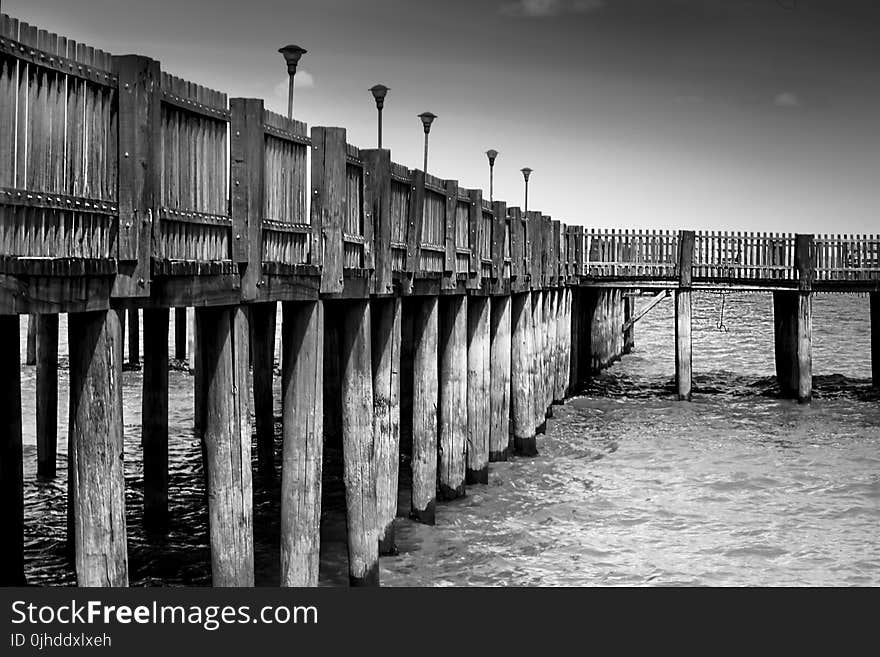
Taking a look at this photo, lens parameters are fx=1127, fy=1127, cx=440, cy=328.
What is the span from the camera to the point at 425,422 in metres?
13.6

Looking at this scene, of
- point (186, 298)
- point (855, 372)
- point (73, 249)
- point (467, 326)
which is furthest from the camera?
point (855, 372)

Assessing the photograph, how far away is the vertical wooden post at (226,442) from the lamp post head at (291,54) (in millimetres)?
6347

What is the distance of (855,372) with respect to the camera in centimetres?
4094

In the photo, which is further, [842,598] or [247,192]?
[842,598]

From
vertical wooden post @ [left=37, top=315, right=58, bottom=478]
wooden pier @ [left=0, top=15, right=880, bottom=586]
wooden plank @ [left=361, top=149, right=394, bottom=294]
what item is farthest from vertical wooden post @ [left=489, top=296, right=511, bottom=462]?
wooden plank @ [left=361, top=149, right=394, bottom=294]

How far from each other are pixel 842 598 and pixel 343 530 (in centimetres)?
570

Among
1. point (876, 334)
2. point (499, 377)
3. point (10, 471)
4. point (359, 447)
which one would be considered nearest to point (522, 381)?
point (499, 377)

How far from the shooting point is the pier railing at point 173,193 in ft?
18.6

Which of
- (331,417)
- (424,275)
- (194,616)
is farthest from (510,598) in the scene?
(331,417)

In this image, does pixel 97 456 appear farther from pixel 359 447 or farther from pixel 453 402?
pixel 453 402

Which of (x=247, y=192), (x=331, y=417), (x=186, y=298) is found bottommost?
(x=331, y=417)

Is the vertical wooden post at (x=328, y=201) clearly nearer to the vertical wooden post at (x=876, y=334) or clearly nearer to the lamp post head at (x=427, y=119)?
the lamp post head at (x=427, y=119)

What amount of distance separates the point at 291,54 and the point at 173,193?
691 cm

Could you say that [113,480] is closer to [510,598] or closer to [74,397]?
[74,397]
